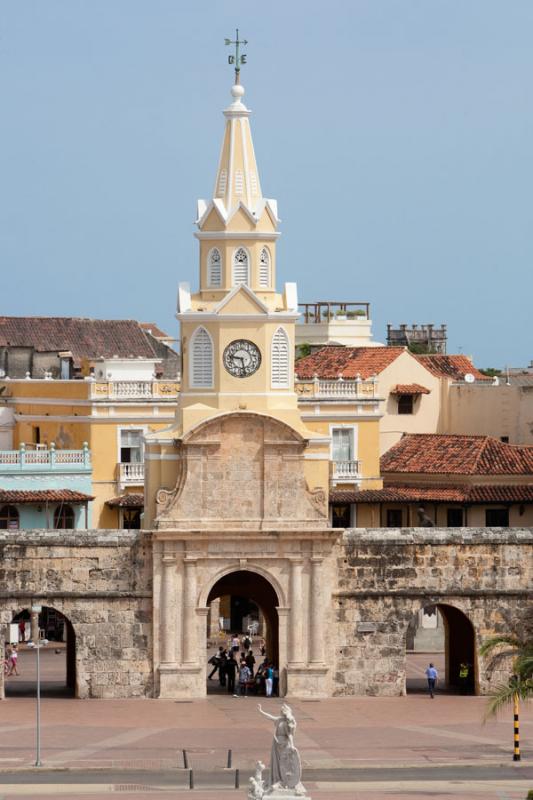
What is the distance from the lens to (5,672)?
303ft

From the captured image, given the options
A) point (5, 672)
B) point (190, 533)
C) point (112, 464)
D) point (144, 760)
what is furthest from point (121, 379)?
point (144, 760)

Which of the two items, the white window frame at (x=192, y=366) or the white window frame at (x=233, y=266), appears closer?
the white window frame at (x=192, y=366)

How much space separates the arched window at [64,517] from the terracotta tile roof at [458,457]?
1517 centimetres

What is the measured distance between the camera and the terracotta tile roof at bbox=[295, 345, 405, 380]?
119250mm

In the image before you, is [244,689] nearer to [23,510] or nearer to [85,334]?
[23,510]

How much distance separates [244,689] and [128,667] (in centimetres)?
408

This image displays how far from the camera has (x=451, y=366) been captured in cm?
13212

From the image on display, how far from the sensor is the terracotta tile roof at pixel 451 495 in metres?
108

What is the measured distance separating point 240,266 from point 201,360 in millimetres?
3280

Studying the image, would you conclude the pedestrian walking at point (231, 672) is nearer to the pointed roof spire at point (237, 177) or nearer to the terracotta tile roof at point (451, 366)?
the pointed roof spire at point (237, 177)

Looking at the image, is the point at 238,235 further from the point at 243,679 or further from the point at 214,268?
the point at 243,679

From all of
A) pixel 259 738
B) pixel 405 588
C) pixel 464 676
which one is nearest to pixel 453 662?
pixel 464 676

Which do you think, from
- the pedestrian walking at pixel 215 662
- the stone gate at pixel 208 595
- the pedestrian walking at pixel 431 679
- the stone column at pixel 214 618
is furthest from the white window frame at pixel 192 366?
the stone column at pixel 214 618

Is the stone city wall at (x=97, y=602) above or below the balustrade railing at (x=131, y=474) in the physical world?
below
